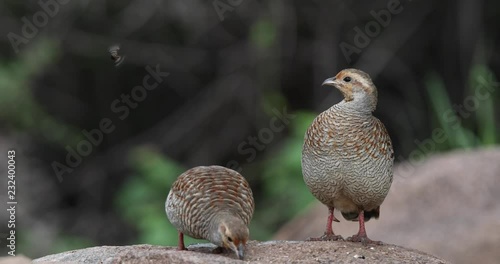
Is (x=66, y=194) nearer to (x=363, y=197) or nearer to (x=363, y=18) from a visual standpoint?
(x=363, y=18)

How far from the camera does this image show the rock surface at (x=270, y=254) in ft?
17.5

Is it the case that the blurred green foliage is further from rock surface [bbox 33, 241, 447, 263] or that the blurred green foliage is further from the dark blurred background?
rock surface [bbox 33, 241, 447, 263]

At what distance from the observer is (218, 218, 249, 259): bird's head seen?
5.49 meters

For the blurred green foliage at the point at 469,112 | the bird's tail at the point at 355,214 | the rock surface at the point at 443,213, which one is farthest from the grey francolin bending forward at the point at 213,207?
the blurred green foliage at the point at 469,112

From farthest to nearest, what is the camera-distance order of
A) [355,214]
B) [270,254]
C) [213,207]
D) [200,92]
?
[200,92] < [355,214] < [270,254] < [213,207]

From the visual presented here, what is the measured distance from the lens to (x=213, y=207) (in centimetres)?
574

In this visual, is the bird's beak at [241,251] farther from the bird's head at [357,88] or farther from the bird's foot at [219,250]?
the bird's head at [357,88]

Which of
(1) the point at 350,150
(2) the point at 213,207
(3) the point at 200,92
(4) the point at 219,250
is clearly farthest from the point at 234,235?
(3) the point at 200,92

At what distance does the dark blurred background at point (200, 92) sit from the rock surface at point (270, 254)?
5616mm

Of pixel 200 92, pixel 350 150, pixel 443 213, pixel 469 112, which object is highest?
pixel 469 112

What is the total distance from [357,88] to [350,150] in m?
0.44

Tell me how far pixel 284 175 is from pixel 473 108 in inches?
112

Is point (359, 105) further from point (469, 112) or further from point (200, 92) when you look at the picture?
point (200, 92)

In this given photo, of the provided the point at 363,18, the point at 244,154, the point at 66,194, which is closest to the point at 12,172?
the point at 66,194
